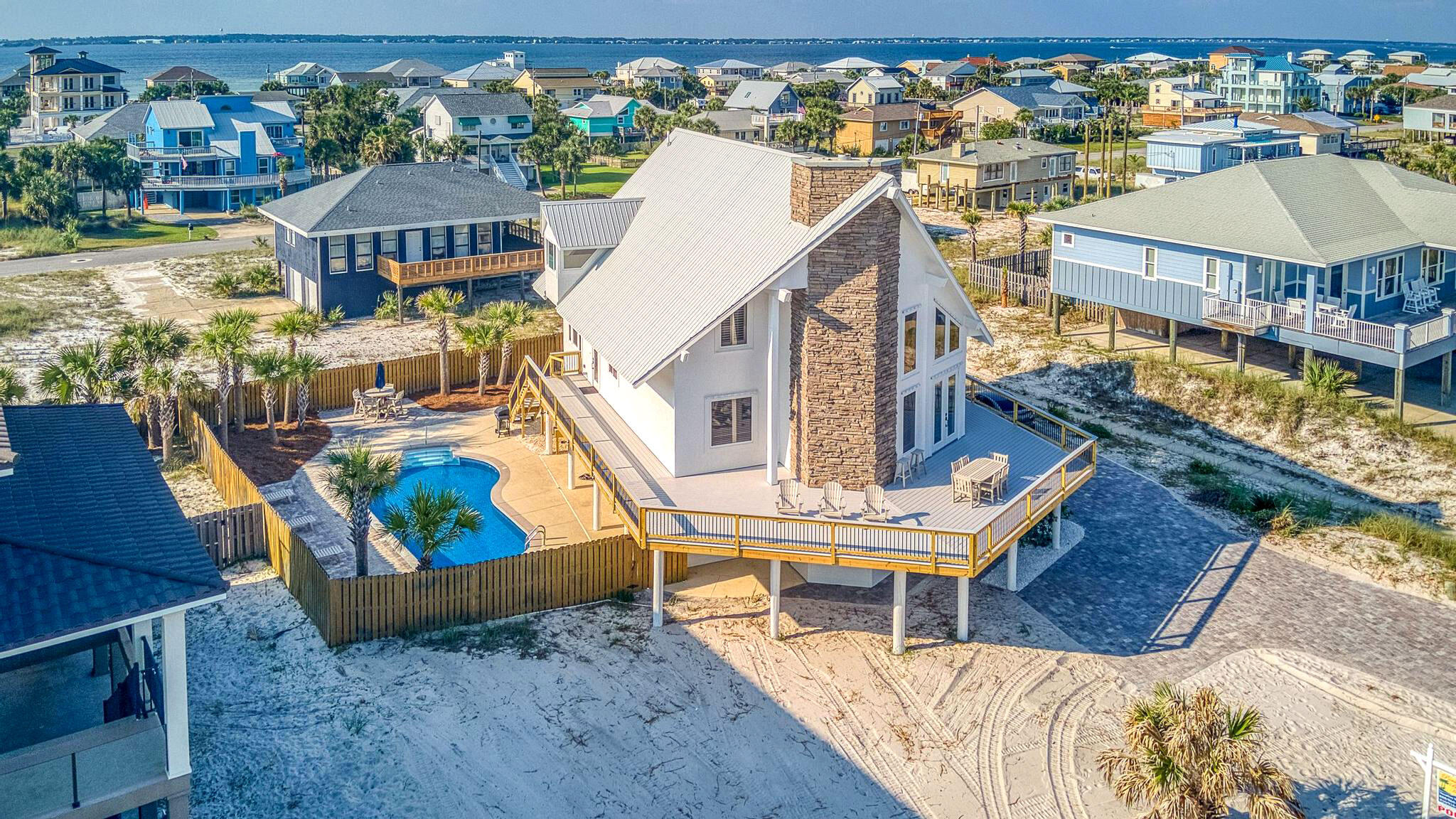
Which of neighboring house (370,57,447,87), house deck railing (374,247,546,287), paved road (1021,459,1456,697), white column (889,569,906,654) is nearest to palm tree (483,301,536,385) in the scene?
house deck railing (374,247,546,287)

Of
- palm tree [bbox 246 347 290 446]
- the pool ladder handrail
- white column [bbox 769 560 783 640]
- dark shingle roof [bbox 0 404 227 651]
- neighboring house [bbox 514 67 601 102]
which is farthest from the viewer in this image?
neighboring house [bbox 514 67 601 102]

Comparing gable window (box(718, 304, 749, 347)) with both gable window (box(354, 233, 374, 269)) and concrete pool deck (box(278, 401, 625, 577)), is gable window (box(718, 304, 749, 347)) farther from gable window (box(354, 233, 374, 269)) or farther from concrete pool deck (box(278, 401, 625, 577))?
gable window (box(354, 233, 374, 269))

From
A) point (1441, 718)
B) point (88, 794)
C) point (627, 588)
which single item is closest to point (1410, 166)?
point (1441, 718)

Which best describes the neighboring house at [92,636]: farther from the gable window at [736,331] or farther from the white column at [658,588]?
the gable window at [736,331]

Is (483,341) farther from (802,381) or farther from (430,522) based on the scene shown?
(802,381)

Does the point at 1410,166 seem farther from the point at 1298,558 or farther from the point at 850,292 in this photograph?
the point at 850,292
